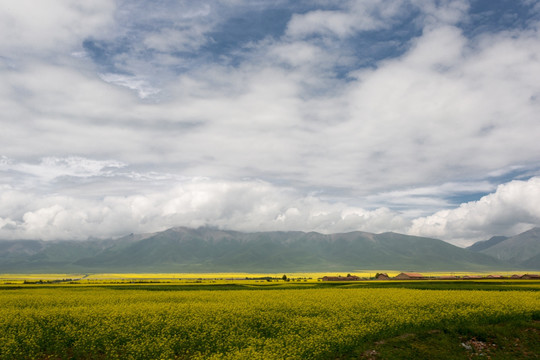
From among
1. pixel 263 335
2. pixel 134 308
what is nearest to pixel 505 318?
pixel 263 335

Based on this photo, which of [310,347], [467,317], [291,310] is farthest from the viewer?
[291,310]

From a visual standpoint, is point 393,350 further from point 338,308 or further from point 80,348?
point 80,348

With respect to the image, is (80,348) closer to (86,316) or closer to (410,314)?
(86,316)

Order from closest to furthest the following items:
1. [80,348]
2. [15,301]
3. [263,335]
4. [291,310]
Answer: [80,348] → [263,335] → [291,310] → [15,301]

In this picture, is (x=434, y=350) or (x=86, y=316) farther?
(x=86, y=316)

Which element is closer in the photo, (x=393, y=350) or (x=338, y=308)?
(x=393, y=350)

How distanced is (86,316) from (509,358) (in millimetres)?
41185

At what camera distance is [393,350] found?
28.7 meters

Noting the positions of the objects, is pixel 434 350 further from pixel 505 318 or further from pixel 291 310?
pixel 291 310

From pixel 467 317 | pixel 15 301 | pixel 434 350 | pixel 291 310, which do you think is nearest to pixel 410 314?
pixel 467 317

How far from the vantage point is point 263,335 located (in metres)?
32.9

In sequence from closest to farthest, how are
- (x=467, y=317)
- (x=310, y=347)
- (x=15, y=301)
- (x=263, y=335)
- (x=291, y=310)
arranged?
(x=310, y=347) < (x=263, y=335) < (x=467, y=317) < (x=291, y=310) < (x=15, y=301)

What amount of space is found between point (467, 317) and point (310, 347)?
19.9 meters

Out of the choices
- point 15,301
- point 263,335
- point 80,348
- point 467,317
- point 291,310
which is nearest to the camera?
point 80,348
